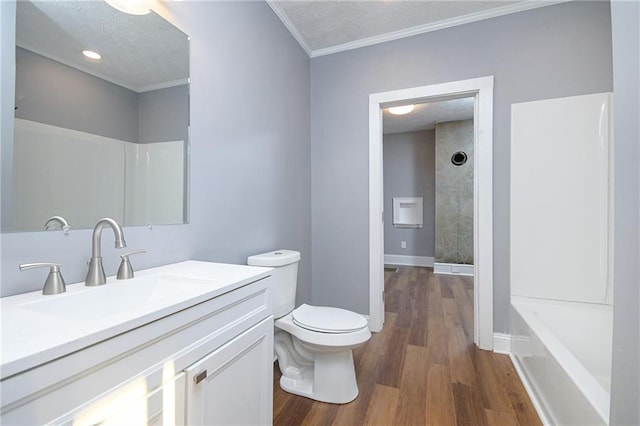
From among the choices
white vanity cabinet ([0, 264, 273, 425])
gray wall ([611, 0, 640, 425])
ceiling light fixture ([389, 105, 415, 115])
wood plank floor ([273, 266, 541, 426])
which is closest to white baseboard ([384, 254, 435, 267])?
wood plank floor ([273, 266, 541, 426])

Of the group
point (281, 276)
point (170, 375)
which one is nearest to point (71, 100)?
point (170, 375)

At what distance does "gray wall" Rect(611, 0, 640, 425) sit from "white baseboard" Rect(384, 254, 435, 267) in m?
4.72

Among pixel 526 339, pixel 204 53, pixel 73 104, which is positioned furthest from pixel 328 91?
pixel 526 339

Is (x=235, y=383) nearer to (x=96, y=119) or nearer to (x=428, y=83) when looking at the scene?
(x=96, y=119)

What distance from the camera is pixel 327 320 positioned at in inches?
63.2

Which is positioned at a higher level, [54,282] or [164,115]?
[164,115]

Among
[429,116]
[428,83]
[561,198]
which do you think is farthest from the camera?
[429,116]

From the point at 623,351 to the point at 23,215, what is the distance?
163 centimetres

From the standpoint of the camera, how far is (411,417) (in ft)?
4.67

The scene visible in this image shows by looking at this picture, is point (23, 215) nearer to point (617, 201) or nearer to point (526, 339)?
point (617, 201)

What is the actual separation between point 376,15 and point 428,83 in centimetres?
66

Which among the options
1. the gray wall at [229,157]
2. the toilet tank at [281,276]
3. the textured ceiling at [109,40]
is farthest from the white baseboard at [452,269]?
the textured ceiling at [109,40]

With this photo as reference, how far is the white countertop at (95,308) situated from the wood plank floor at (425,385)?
3.05 feet

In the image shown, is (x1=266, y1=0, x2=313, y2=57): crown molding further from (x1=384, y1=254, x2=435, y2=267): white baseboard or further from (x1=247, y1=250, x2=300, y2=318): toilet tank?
(x1=384, y1=254, x2=435, y2=267): white baseboard
